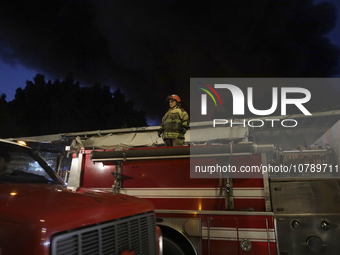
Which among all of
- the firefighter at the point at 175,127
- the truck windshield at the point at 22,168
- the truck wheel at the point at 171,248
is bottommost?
the truck wheel at the point at 171,248

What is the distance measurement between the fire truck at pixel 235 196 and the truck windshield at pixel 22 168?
105cm

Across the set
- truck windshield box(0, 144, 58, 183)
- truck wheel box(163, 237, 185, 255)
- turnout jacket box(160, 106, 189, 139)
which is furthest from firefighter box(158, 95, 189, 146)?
truck windshield box(0, 144, 58, 183)

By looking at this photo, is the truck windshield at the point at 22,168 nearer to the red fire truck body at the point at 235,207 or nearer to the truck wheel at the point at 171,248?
the red fire truck body at the point at 235,207

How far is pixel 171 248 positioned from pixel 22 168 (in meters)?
2.36

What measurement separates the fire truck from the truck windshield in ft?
3.44

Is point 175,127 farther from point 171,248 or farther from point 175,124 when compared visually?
point 171,248

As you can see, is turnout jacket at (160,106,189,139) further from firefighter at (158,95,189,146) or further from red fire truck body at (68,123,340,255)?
red fire truck body at (68,123,340,255)

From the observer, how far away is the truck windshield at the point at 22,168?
2.57 m

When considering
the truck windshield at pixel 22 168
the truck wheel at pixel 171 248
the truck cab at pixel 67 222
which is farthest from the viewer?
the truck wheel at pixel 171 248

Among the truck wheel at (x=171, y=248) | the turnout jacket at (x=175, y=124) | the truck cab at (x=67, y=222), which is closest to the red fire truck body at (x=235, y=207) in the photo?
the truck wheel at (x=171, y=248)

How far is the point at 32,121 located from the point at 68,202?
1537 inches

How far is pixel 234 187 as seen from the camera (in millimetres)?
3547

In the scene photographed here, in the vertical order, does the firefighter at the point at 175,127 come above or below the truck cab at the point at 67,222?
above

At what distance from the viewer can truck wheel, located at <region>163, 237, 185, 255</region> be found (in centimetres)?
356
